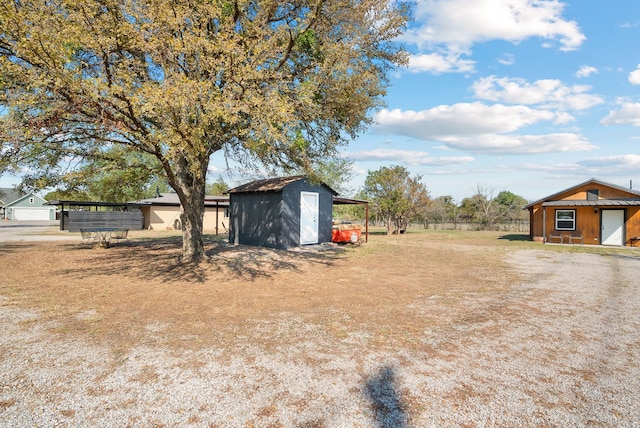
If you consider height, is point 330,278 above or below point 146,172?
below

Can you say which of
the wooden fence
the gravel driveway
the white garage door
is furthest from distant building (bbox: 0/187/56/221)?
the wooden fence

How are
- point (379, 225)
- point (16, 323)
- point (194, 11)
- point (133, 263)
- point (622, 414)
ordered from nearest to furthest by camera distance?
point (622, 414) < point (16, 323) < point (194, 11) < point (133, 263) < point (379, 225)

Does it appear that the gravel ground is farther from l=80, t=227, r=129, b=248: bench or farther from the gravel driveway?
the gravel driveway

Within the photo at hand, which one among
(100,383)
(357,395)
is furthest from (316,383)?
(100,383)

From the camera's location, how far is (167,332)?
4348 mm

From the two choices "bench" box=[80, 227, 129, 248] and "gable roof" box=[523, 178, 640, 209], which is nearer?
"bench" box=[80, 227, 129, 248]

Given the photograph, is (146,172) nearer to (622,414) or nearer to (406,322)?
(406,322)

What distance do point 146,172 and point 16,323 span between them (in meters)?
6.97

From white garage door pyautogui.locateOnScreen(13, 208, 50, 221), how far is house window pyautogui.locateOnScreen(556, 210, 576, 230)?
204 ft

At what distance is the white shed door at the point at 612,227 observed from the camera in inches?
690

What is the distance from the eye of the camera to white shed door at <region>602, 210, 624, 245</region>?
57.5ft

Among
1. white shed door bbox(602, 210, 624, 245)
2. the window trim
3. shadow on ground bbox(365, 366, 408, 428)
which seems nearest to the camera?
shadow on ground bbox(365, 366, 408, 428)

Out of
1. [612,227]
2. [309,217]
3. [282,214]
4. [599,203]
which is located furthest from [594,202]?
[282,214]

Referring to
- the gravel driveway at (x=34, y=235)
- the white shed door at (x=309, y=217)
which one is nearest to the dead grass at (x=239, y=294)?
the white shed door at (x=309, y=217)
